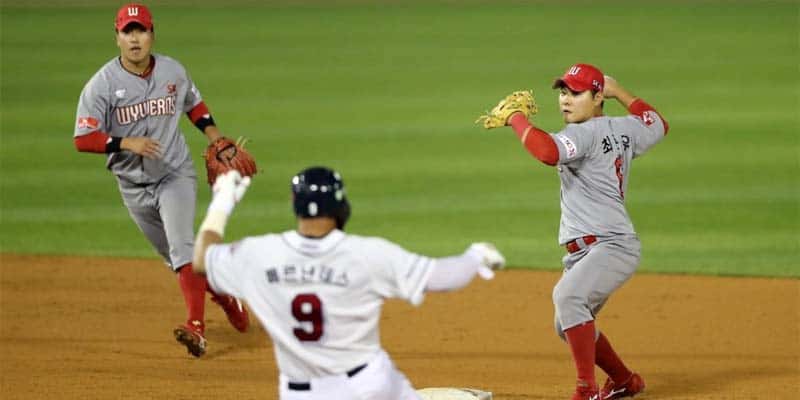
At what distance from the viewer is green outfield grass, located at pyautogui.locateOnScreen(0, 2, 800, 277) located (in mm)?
10609

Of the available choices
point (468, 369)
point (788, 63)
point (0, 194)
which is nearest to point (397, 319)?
point (468, 369)

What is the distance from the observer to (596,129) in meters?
6.04

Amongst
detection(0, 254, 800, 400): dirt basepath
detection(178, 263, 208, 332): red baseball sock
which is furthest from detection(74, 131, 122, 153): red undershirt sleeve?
detection(0, 254, 800, 400): dirt basepath

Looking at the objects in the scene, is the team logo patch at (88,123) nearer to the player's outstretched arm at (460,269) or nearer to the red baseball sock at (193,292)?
the red baseball sock at (193,292)

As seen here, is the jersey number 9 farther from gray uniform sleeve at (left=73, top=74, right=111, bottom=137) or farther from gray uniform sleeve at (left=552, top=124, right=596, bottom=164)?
gray uniform sleeve at (left=73, top=74, right=111, bottom=137)

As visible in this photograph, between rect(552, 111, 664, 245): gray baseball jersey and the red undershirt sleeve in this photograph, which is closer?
rect(552, 111, 664, 245): gray baseball jersey

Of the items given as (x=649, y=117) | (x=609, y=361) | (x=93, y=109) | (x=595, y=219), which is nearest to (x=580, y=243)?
(x=595, y=219)

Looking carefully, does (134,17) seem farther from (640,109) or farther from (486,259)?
(486,259)

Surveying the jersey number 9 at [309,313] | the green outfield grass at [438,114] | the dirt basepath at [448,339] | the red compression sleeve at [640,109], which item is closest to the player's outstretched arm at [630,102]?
the red compression sleeve at [640,109]

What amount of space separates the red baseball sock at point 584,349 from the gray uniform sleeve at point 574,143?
807 mm

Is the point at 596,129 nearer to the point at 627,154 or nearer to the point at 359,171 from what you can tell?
the point at 627,154

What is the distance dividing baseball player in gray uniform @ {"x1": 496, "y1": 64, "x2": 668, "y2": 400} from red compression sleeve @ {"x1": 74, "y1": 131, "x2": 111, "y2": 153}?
92.0 inches

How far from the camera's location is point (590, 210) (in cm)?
611

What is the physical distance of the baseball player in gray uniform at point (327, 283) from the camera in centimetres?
436
